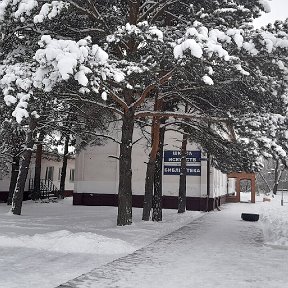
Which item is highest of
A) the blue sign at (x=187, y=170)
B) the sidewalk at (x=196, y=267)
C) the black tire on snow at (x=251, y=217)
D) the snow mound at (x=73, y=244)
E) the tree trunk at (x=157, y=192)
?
the blue sign at (x=187, y=170)

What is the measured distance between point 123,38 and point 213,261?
6082mm

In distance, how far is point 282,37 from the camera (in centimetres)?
1002

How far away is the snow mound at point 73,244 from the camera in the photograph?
9.66 m

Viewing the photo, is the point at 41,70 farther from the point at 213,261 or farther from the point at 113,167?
the point at 113,167

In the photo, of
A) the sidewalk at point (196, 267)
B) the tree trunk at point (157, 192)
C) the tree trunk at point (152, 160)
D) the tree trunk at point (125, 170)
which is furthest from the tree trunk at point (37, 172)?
the sidewalk at point (196, 267)

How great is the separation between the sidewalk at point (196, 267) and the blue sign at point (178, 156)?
10811mm

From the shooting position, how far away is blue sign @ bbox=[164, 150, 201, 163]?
23.4 m

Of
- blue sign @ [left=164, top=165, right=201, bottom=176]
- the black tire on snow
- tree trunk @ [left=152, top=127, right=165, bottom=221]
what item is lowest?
the black tire on snow

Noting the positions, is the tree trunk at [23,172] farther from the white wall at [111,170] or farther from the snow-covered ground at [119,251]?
the white wall at [111,170]

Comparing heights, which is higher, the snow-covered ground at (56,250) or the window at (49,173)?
the window at (49,173)

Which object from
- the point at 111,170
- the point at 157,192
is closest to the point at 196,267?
the point at 157,192

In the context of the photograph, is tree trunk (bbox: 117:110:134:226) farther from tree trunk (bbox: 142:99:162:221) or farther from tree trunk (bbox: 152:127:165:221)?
tree trunk (bbox: 152:127:165:221)

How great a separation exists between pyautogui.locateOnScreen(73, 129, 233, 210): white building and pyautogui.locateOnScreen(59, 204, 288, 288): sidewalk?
12148 mm

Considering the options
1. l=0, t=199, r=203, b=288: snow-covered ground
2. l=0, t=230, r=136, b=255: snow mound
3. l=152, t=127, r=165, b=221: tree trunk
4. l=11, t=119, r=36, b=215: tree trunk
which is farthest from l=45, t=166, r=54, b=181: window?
l=0, t=230, r=136, b=255: snow mound
